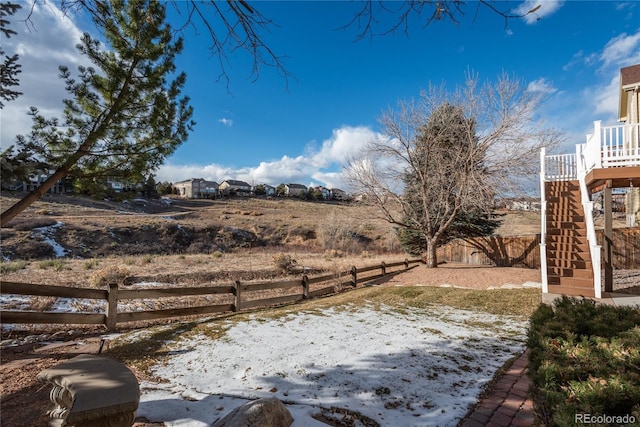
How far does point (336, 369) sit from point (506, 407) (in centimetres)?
184

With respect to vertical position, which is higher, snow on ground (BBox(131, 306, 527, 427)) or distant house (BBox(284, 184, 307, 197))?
distant house (BBox(284, 184, 307, 197))

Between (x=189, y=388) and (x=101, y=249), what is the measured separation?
21.6m

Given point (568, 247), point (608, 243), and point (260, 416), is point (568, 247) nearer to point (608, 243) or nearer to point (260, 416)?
point (608, 243)

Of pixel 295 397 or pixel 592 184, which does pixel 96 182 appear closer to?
pixel 295 397

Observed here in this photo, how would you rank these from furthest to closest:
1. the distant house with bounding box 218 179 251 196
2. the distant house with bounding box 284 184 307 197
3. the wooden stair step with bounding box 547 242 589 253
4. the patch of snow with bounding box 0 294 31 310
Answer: the distant house with bounding box 284 184 307 197, the distant house with bounding box 218 179 251 196, the wooden stair step with bounding box 547 242 589 253, the patch of snow with bounding box 0 294 31 310

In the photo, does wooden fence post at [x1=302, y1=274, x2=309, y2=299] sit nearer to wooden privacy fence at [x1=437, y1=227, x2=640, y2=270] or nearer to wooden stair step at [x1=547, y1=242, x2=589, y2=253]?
wooden stair step at [x1=547, y1=242, x2=589, y2=253]

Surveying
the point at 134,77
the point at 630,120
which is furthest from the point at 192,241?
the point at 630,120

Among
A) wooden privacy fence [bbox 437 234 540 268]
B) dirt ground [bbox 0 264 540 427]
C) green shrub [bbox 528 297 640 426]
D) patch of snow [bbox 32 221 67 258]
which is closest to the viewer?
green shrub [bbox 528 297 640 426]

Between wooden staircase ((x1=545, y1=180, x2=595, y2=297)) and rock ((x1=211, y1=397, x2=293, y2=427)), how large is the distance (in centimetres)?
829

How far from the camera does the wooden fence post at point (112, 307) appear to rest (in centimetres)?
534

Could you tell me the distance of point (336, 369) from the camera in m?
3.83

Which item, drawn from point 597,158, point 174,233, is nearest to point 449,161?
point 597,158

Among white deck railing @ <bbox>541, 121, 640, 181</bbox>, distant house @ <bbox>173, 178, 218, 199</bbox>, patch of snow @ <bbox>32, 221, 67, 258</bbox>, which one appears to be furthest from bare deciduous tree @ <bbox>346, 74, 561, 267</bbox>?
distant house @ <bbox>173, 178, 218, 199</bbox>

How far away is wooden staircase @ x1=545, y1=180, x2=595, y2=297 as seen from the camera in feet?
26.1
